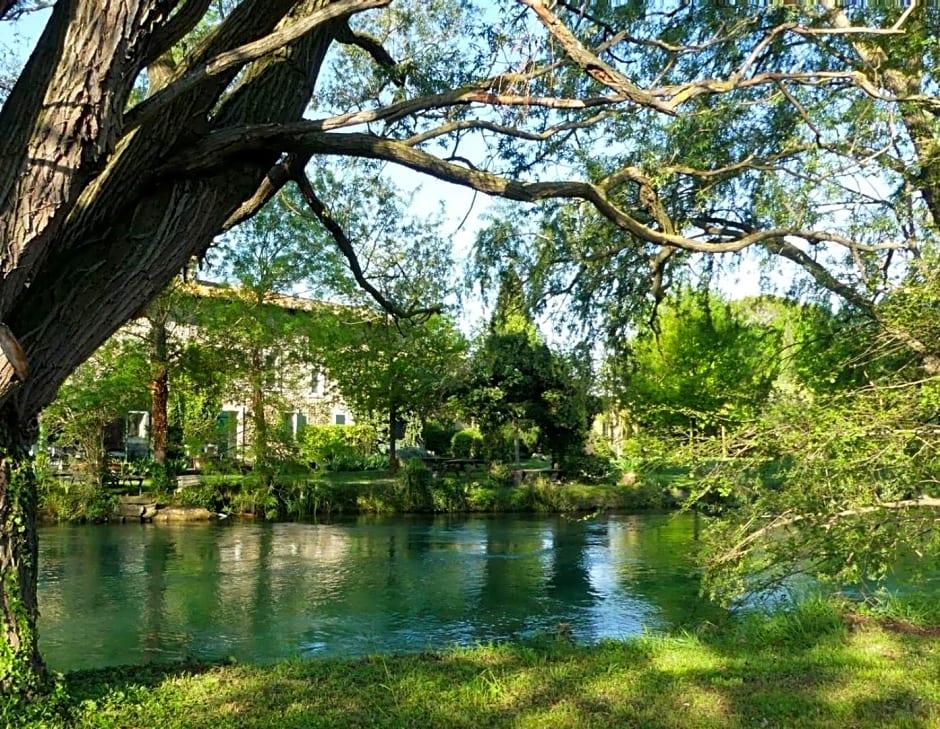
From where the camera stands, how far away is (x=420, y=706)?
536cm

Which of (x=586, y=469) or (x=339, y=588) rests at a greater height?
(x=586, y=469)

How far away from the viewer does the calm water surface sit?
1002 cm

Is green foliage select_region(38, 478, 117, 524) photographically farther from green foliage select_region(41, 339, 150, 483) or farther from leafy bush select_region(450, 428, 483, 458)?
leafy bush select_region(450, 428, 483, 458)

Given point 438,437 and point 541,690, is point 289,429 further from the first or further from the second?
point 541,690

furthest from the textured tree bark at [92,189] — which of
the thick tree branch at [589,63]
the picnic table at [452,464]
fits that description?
the picnic table at [452,464]

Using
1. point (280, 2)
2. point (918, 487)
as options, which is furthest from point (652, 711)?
point (280, 2)

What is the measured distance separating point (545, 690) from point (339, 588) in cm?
825

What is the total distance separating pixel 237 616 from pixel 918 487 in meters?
8.30

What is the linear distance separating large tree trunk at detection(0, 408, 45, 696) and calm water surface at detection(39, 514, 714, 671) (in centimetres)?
370

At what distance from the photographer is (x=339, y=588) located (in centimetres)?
1348

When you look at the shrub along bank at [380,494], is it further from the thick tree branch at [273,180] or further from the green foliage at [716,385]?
the thick tree branch at [273,180]

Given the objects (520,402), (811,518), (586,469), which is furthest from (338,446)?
(811,518)

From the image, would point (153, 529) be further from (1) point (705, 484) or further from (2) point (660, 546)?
(1) point (705, 484)

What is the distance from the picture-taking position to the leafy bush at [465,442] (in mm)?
33091
